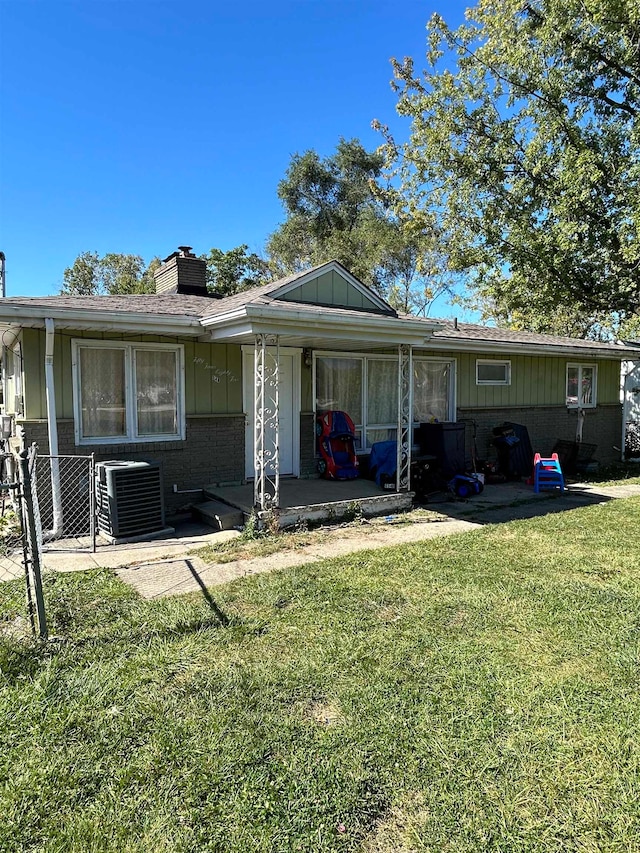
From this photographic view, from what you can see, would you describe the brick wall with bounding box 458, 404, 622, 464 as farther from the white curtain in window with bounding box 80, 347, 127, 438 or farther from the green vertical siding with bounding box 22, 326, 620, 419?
the white curtain in window with bounding box 80, 347, 127, 438

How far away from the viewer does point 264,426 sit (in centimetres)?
772

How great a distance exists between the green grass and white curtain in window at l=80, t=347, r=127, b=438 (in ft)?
9.36

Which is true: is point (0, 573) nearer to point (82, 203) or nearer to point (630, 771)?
point (630, 771)

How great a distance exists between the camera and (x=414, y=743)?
2.68m

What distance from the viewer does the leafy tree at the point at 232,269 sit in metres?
30.2

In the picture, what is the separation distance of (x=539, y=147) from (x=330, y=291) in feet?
36.7

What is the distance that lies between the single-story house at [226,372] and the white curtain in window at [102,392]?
0.01 metres

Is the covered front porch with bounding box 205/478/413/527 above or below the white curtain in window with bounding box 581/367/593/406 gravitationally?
below

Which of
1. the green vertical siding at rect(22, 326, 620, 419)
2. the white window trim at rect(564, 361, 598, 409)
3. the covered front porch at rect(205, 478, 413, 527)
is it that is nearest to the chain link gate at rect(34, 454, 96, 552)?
the green vertical siding at rect(22, 326, 620, 419)


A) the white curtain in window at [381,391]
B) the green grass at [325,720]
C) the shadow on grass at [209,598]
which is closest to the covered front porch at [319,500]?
the shadow on grass at [209,598]

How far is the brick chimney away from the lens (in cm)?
1056

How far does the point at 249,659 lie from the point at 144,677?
669 millimetres

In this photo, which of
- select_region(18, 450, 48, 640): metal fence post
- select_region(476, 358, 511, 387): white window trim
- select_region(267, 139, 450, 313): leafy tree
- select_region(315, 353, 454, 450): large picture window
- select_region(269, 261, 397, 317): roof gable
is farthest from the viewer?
select_region(267, 139, 450, 313): leafy tree

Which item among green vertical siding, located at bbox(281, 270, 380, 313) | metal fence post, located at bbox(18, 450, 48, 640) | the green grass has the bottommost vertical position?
the green grass
